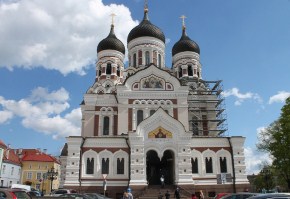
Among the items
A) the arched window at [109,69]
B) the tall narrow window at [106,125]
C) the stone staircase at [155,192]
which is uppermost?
the arched window at [109,69]

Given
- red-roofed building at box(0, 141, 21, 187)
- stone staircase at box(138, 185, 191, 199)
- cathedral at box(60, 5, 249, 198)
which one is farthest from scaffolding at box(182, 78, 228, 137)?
red-roofed building at box(0, 141, 21, 187)

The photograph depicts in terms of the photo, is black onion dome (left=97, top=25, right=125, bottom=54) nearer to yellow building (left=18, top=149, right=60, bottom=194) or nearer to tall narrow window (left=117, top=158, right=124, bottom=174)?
tall narrow window (left=117, top=158, right=124, bottom=174)

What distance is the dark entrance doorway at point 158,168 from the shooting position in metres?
33.0

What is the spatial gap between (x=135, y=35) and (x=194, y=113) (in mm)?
13923

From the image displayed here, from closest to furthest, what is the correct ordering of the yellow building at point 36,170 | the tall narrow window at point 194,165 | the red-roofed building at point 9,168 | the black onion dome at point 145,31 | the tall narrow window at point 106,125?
the tall narrow window at point 194,165 < the tall narrow window at point 106,125 < the black onion dome at point 145,31 < the red-roofed building at point 9,168 < the yellow building at point 36,170

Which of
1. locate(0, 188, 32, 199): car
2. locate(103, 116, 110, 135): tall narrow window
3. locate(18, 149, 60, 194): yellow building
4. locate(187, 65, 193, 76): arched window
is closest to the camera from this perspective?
locate(0, 188, 32, 199): car

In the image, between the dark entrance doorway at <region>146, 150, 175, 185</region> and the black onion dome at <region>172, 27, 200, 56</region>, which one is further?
the black onion dome at <region>172, 27, 200, 56</region>

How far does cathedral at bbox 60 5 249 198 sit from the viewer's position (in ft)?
100

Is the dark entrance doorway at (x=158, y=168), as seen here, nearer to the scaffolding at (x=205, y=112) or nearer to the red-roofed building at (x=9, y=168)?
the scaffolding at (x=205, y=112)

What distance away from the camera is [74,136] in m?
31.4

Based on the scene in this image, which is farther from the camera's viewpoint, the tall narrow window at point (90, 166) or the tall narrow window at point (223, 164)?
the tall narrow window at point (223, 164)

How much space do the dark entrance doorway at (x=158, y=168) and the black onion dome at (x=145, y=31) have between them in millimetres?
18729

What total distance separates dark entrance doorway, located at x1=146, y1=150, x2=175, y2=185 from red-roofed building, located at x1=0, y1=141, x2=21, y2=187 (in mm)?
22592

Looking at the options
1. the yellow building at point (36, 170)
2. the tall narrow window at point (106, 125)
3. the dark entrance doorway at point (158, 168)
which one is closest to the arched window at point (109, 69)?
the tall narrow window at point (106, 125)
